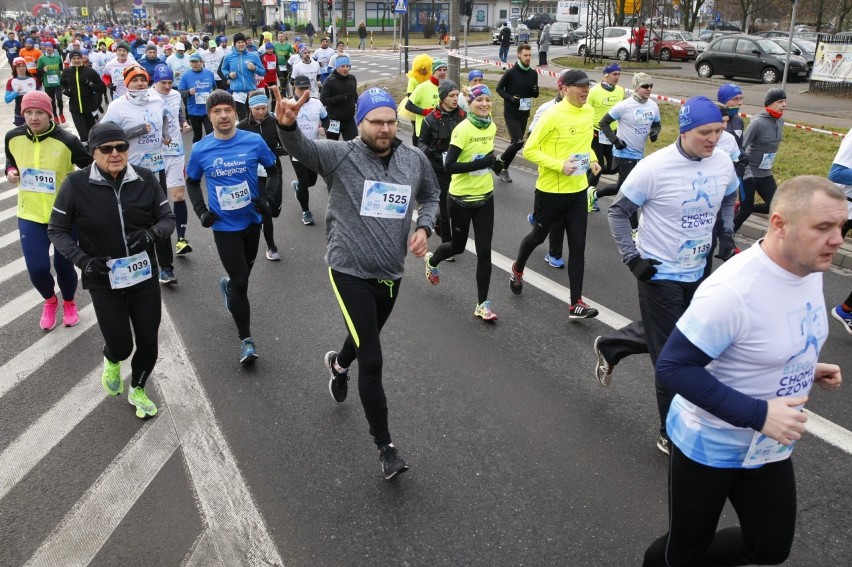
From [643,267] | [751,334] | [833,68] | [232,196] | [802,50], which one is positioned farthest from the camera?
[802,50]

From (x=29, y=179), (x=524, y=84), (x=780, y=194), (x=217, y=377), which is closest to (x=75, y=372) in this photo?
(x=217, y=377)

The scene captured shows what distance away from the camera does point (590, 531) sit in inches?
144

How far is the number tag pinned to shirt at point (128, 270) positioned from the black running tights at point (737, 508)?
3471mm

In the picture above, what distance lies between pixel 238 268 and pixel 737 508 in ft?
13.5

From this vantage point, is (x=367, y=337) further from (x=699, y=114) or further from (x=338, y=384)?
(x=699, y=114)

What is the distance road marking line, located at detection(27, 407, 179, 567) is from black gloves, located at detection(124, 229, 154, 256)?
1.19m

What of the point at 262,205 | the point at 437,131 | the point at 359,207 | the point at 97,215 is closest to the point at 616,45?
the point at 437,131

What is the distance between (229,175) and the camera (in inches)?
223

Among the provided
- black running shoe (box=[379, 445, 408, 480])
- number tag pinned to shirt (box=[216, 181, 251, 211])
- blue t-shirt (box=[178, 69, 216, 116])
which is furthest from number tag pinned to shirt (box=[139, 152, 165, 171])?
blue t-shirt (box=[178, 69, 216, 116])

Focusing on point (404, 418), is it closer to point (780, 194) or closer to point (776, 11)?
point (780, 194)

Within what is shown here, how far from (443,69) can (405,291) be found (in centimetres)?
416

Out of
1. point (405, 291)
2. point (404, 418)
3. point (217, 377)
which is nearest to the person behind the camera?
point (404, 418)

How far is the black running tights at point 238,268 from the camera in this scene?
557 cm

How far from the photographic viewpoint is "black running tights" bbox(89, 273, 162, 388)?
4539 millimetres
